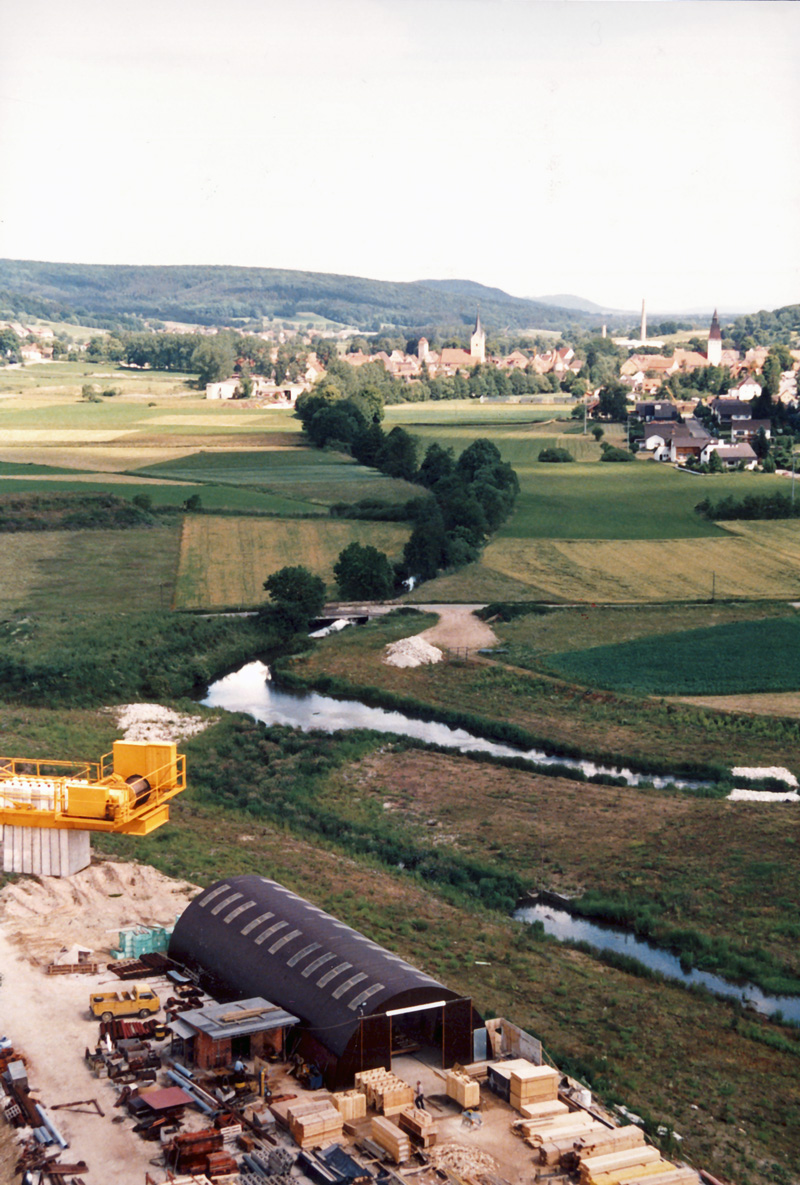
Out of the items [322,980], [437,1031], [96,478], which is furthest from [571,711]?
[96,478]

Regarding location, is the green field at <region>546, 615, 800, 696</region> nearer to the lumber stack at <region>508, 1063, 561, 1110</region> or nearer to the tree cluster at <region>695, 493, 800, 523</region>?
the tree cluster at <region>695, 493, 800, 523</region>

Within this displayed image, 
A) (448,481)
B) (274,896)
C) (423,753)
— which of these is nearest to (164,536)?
(448,481)

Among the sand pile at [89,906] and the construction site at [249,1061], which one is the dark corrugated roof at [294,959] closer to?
the construction site at [249,1061]

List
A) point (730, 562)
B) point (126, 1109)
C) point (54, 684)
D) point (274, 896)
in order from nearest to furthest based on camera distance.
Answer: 1. point (126, 1109)
2. point (274, 896)
3. point (54, 684)
4. point (730, 562)

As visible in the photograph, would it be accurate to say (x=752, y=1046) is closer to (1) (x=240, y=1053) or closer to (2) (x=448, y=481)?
(1) (x=240, y=1053)

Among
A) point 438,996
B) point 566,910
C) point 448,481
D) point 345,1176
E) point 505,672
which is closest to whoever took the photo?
point 345,1176

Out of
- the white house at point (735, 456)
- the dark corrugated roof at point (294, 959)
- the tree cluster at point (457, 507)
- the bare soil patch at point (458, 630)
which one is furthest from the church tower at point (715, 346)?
the dark corrugated roof at point (294, 959)

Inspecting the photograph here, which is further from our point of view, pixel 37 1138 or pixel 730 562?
pixel 730 562

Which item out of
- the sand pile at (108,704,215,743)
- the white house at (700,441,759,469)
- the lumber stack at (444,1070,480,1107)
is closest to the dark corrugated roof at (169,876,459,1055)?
the lumber stack at (444,1070,480,1107)
